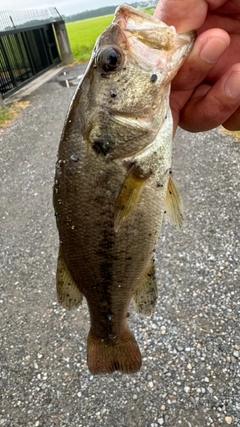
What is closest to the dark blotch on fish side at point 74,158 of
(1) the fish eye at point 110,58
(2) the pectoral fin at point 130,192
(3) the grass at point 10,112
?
(2) the pectoral fin at point 130,192

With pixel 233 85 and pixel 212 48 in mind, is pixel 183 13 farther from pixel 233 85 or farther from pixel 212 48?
pixel 233 85

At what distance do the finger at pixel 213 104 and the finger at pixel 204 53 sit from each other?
0.18m

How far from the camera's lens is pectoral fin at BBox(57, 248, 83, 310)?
2.23 m

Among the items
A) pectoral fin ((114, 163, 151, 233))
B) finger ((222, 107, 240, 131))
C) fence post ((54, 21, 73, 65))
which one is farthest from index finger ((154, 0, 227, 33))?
fence post ((54, 21, 73, 65))

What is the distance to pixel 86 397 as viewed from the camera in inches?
153

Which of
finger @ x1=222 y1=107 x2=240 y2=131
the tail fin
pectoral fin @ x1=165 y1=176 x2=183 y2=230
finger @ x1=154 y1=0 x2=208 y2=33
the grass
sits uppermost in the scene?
finger @ x1=154 y1=0 x2=208 y2=33

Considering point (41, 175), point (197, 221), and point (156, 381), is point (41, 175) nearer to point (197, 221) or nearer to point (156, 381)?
point (197, 221)

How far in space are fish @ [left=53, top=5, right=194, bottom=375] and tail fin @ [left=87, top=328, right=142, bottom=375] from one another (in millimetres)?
610

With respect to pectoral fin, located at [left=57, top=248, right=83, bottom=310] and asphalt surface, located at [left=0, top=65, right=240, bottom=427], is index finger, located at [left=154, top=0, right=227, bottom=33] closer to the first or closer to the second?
pectoral fin, located at [left=57, top=248, right=83, bottom=310]

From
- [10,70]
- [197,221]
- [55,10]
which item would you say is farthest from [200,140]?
[55,10]

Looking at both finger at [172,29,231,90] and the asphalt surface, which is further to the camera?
the asphalt surface

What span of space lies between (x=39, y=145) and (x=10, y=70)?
7.81 meters

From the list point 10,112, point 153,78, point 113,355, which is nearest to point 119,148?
point 153,78

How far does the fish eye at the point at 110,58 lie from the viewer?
1870mm
